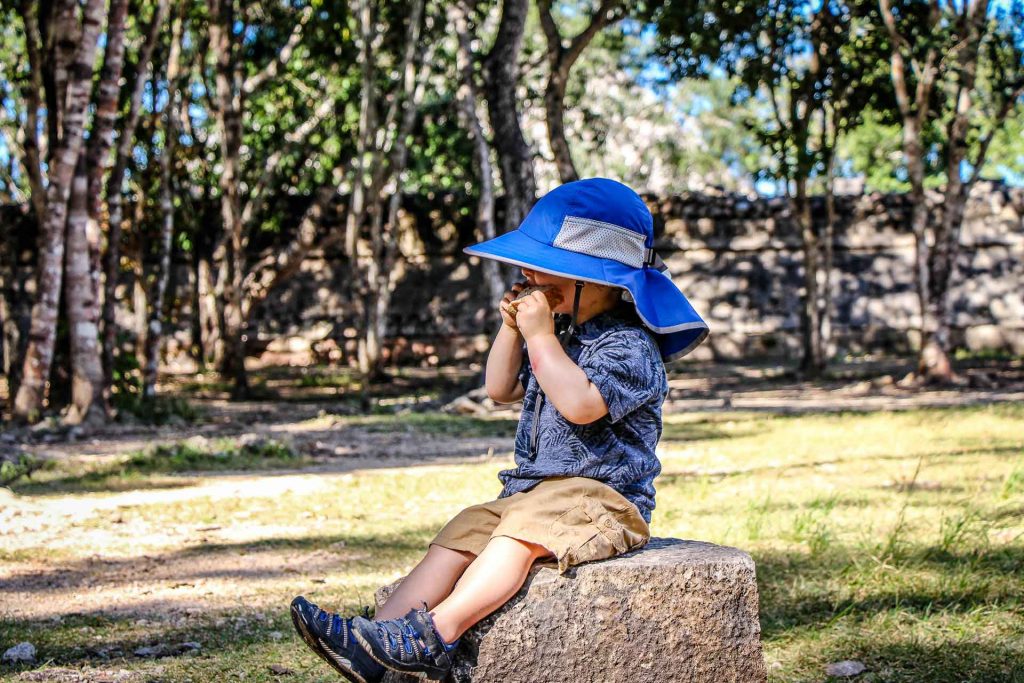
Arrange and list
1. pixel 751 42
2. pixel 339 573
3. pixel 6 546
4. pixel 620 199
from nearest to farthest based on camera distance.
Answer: pixel 620 199 → pixel 339 573 → pixel 6 546 → pixel 751 42

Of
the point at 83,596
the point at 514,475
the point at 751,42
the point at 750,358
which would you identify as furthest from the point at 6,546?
the point at 750,358

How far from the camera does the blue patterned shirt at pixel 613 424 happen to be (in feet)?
10.6

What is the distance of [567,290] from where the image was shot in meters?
3.37

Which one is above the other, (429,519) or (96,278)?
(96,278)

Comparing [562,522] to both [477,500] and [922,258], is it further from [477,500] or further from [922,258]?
[922,258]

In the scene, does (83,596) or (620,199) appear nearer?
(620,199)

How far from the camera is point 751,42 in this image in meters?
16.4

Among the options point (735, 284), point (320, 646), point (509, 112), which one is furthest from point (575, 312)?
point (735, 284)

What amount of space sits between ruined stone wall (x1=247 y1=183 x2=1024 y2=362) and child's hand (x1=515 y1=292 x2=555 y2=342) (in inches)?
690

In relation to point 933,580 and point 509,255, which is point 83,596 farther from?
point 933,580

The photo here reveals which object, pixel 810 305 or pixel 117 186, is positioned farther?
pixel 810 305

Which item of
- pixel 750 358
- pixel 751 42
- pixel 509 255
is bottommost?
pixel 750 358

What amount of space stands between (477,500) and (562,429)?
3850 millimetres

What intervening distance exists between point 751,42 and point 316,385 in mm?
7838
